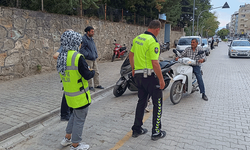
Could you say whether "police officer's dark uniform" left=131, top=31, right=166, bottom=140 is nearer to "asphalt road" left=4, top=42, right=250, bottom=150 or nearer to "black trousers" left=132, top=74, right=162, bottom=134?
"black trousers" left=132, top=74, right=162, bottom=134

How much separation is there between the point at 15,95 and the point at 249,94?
6680 mm

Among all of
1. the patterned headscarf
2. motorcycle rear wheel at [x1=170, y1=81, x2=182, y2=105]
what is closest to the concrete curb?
the patterned headscarf

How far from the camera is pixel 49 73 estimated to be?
882 cm

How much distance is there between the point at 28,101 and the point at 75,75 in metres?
3.06

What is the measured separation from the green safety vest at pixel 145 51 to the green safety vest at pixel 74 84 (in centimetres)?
93

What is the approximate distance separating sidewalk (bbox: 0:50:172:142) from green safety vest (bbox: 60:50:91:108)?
1623 millimetres

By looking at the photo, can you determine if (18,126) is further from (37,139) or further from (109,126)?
(109,126)

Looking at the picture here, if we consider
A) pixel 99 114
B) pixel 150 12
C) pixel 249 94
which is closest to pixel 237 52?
pixel 150 12

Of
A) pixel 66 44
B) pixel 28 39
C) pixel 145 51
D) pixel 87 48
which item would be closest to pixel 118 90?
pixel 87 48

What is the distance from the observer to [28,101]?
208 inches

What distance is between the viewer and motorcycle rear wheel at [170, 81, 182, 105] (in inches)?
208

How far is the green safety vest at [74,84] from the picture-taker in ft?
9.23

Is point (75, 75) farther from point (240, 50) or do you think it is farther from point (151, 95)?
point (240, 50)

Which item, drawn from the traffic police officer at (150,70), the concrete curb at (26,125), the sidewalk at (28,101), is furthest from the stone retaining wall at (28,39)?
the traffic police officer at (150,70)
